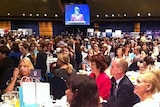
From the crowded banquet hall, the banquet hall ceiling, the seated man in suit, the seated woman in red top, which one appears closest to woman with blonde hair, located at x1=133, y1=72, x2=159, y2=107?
the crowded banquet hall

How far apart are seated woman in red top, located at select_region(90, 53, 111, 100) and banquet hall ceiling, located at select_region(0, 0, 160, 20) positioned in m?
21.4

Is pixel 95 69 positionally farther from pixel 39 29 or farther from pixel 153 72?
pixel 39 29

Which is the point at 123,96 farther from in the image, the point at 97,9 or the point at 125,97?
the point at 97,9

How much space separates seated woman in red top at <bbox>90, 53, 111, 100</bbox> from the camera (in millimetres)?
5418

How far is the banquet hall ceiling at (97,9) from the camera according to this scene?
27.1 m

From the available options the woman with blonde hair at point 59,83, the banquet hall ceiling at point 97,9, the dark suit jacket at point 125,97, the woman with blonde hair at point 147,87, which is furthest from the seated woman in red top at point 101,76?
the banquet hall ceiling at point 97,9

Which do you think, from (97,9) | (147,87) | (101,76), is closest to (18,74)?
(101,76)

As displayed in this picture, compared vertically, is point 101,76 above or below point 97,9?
below

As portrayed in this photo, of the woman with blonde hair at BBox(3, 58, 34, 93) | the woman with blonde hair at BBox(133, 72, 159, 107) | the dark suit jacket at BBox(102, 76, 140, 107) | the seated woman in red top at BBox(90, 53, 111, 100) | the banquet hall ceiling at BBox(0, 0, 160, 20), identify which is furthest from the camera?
the banquet hall ceiling at BBox(0, 0, 160, 20)

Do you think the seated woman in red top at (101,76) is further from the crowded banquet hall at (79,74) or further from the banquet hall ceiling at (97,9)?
the banquet hall ceiling at (97,9)

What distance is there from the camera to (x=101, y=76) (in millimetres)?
5523

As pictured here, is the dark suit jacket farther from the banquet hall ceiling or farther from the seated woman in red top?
the banquet hall ceiling

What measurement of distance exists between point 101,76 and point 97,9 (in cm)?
2385

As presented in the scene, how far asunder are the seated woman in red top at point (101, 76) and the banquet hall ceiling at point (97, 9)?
70.3 ft
